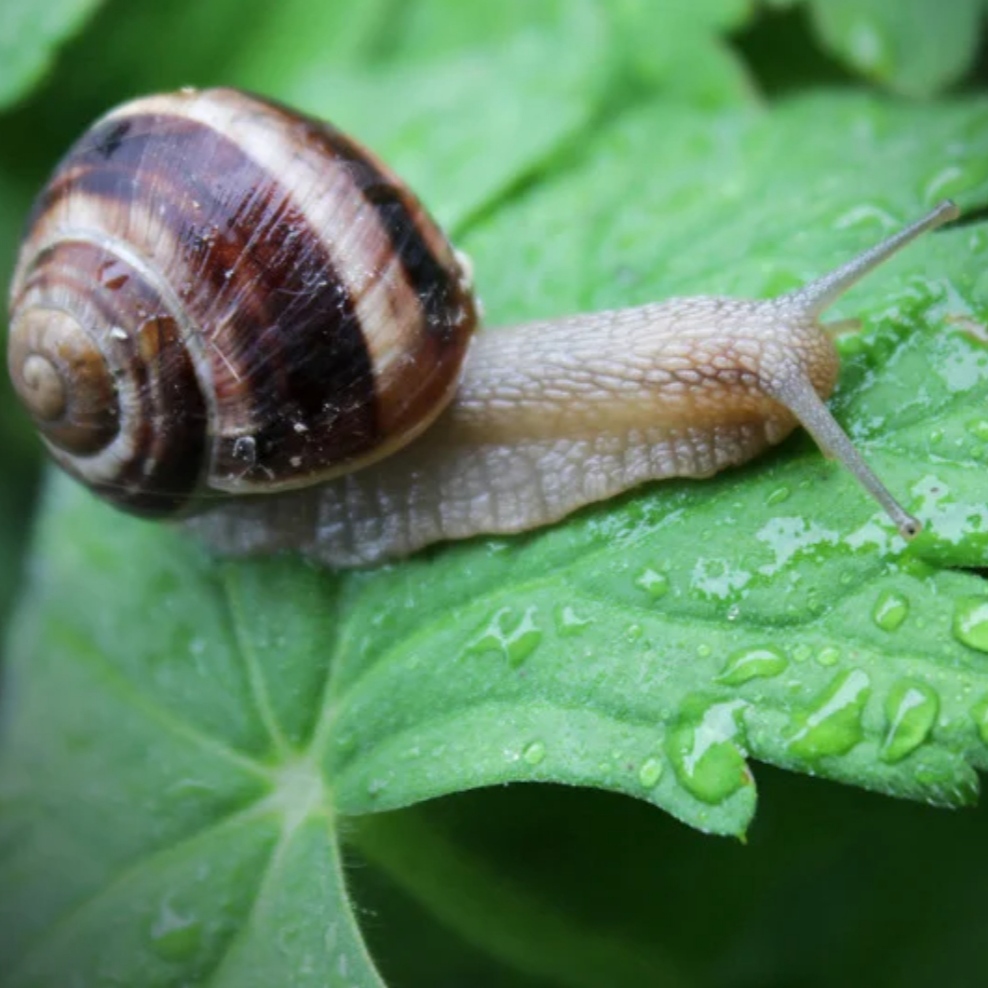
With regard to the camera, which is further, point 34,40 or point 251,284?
point 34,40

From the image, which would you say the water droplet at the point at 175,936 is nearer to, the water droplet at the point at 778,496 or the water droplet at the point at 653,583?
the water droplet at the point at 653,583

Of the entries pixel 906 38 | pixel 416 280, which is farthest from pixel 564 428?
pixel 906 38

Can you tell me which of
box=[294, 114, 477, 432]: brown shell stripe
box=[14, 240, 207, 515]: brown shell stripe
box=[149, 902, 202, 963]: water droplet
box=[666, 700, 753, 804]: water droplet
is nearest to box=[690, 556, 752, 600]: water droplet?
box=[666, 700, 753, 804]: water droplet

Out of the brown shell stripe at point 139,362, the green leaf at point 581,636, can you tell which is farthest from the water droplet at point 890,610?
the brown shell stripe at point 139,362

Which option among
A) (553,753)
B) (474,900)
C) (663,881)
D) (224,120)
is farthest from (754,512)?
(224,120)

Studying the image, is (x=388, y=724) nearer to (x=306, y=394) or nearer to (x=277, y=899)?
(x=277, y=899)

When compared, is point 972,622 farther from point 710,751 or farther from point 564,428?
point 564,428
